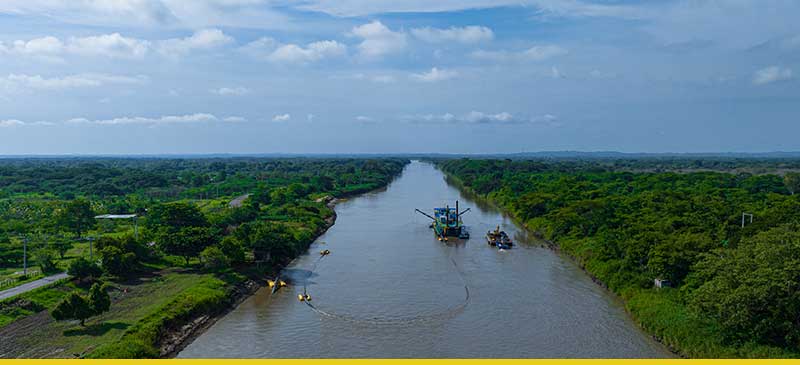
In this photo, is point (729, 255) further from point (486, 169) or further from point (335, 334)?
point (486, 169)

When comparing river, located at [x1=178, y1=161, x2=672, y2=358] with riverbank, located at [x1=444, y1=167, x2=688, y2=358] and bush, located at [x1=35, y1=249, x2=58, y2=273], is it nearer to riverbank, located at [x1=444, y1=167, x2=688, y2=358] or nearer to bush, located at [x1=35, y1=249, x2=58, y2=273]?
riverbank, located at [x1=444, y1=167, x2=688, y2=358]

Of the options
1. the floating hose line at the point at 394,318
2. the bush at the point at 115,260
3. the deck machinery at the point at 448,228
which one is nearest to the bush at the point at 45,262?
the bush at the point at 115,260

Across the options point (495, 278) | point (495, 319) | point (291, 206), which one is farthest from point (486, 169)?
point (495, 319)

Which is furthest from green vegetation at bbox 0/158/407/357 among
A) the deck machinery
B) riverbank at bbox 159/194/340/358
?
the deck machinery

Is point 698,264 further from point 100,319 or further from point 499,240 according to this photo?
point 100,319

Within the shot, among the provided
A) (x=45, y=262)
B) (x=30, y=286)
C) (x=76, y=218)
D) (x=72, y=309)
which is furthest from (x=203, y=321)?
(x=76, y=218)

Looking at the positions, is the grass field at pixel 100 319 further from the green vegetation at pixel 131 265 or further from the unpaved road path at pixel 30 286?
the unpaved road path at pixel 30 286
